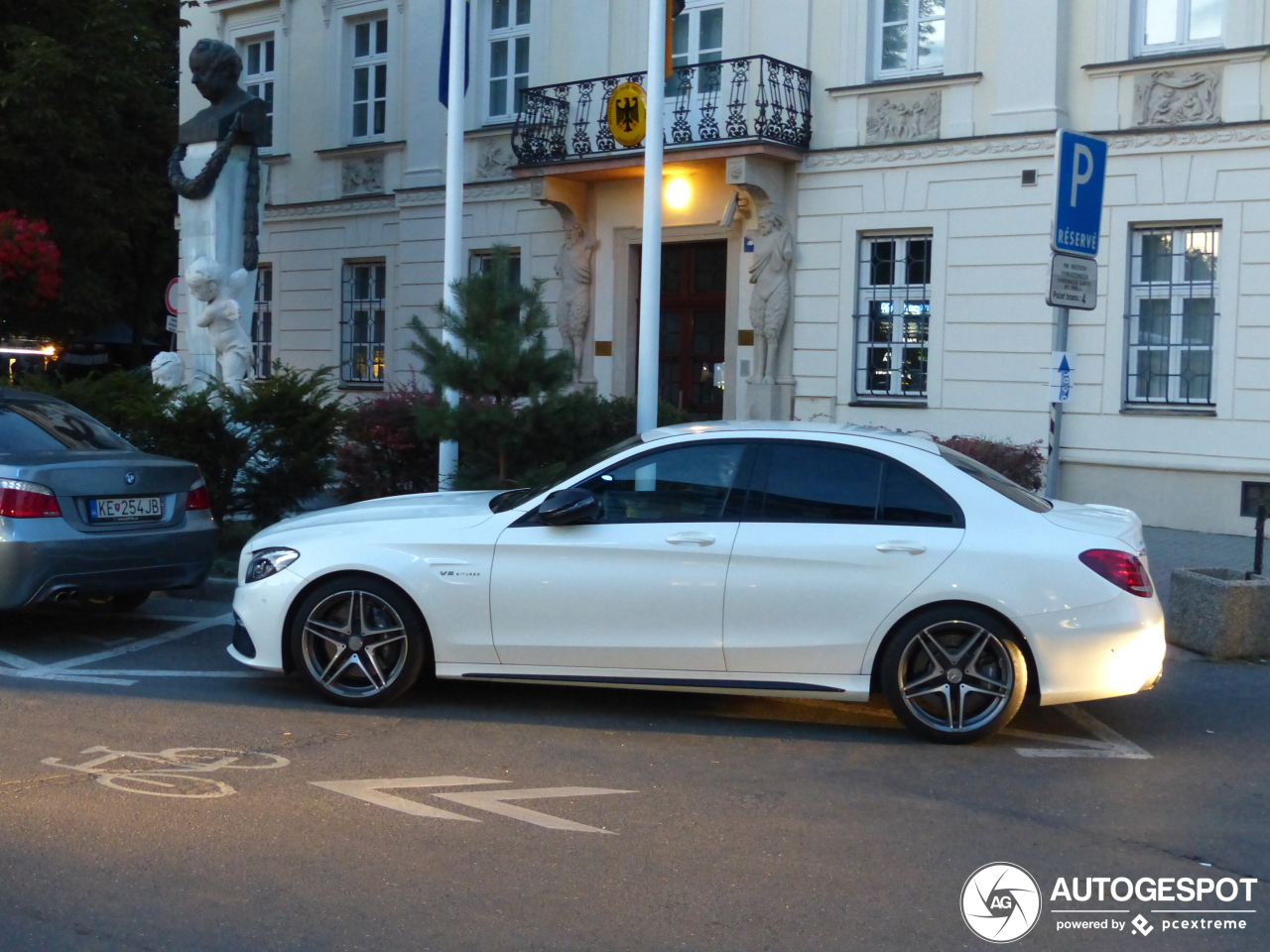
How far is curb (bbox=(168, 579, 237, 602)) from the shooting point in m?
10.5

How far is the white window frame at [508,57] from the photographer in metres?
21.5

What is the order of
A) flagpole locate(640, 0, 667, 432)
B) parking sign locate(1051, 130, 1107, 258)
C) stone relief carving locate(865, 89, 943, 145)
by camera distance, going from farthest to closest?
1. stone relief carving locate(865, 89, 943, 145)
2. flagpole locate(640, 0, 667, 432)
3. parking sign locate(1051, 130, 1107, 258)

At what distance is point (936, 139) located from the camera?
17.4 m

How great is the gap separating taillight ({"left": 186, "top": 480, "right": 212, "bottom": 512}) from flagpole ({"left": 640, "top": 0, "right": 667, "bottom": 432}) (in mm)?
3397

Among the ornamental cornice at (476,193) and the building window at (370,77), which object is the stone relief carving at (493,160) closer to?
the ornamental cornice at (476,193)

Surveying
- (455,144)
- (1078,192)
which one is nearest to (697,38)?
(455,144)

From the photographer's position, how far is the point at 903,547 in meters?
6.56

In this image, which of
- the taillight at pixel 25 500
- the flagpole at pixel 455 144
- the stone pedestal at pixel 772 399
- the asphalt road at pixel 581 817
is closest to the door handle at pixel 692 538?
the asphalt road at pixel 581 817

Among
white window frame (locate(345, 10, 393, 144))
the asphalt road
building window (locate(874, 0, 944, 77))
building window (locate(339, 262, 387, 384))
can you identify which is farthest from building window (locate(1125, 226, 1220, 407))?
white window frame (locate(345, 10, 393, 144))

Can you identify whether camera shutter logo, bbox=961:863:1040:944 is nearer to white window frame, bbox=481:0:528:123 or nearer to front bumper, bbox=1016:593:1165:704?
front bumper, bbox=1016:593:1165:704

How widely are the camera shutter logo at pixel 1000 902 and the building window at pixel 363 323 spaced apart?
19.2 meters

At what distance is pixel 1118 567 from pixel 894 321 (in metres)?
11.8

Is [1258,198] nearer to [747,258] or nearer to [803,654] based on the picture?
[747,258]

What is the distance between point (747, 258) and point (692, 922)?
49.6 ft
